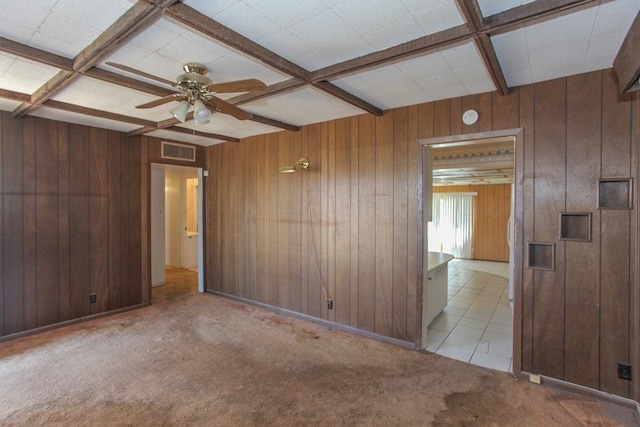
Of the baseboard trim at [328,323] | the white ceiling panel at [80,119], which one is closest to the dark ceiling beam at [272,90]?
the white ceiling panel at [80,119]

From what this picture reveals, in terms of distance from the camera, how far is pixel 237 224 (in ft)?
15.5

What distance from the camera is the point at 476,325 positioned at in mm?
3855

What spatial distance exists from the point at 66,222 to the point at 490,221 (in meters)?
9.60

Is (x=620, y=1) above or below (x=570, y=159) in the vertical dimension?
above

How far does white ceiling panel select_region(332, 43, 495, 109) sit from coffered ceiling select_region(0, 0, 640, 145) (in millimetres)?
13

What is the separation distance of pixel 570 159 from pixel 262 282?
3.66m

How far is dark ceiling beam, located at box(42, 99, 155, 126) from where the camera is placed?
2896 millimetres

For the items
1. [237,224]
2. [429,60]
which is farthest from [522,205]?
[237,224]

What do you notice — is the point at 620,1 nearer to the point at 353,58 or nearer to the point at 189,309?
the point at 353,58

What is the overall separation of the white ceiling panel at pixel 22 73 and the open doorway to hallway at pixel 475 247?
3.17 meters

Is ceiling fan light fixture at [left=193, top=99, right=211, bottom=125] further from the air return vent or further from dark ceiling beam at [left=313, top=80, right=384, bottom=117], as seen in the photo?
the air return vent

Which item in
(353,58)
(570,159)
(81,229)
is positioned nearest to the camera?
(353,58)

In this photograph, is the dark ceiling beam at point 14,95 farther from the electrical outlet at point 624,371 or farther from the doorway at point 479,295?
the electrical outlet at point 624,371

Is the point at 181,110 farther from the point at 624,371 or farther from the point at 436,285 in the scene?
the point at 624,371
